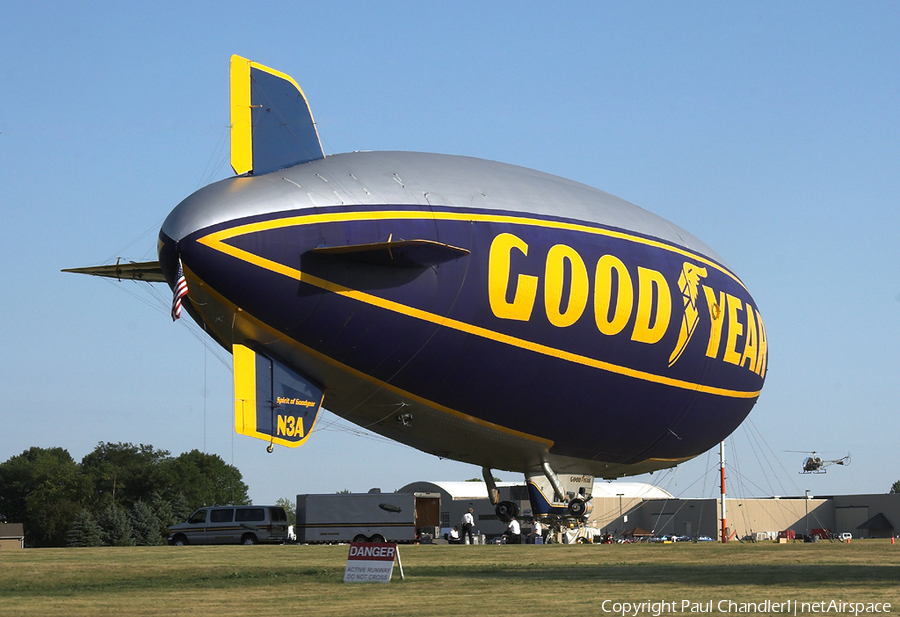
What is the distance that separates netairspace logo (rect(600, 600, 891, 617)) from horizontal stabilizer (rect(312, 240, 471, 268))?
8197 mm

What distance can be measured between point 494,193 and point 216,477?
106071mm

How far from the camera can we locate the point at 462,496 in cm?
8906

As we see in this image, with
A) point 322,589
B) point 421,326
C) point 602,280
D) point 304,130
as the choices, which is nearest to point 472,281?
point 421,326

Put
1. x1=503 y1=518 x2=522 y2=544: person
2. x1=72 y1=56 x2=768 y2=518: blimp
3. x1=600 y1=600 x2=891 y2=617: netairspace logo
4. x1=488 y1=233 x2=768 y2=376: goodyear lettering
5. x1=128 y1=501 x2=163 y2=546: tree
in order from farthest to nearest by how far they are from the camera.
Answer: x1=128 y1=501 x2=163 y2=546: tree, x1=503 y1=518 x2=522 y2=544: person, x1=488 y1=233 x2=768 y2=376: goodyear lettering, x1=72 y1=56 x2=768 y2=518: blimp, x1=600 y1=600 x2=891 y2=617: netairspace logo

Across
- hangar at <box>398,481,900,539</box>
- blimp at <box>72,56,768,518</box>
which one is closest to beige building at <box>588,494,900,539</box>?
hangar at <box>398,481,900,539</box>

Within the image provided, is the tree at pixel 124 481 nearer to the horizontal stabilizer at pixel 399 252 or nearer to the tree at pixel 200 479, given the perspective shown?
the tree at pixel 200 479

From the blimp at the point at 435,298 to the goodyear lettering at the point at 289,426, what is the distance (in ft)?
0.17

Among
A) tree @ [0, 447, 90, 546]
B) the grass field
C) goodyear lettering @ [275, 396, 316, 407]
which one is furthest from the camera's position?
tree @ [0, 447, 90, 546]

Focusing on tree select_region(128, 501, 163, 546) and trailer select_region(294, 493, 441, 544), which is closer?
trailer select_region(294, 493, 441, 544)

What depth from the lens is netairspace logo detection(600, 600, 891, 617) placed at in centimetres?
1570

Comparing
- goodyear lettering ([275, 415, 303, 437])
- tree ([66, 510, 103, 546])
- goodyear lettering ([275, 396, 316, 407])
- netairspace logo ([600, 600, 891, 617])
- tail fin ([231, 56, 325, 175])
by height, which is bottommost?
tree ([66, 510, 103, 546])

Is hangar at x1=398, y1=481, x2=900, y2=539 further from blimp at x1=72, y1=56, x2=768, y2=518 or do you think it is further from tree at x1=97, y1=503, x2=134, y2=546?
blimp at x1=72, y1=56, x2=768, y2=518

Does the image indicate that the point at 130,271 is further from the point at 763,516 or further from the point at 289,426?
the point at 763,516

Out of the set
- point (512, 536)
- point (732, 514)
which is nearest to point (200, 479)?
point (732, 514)
